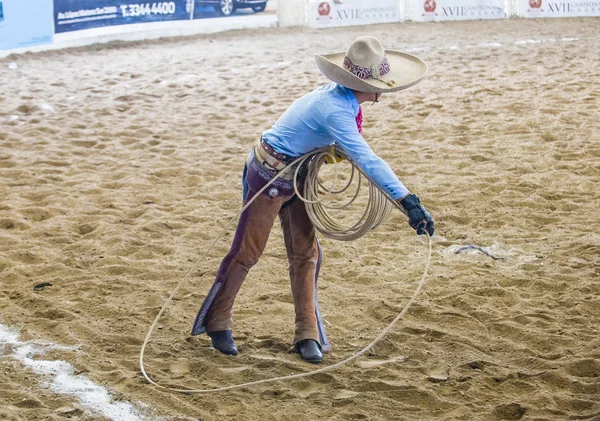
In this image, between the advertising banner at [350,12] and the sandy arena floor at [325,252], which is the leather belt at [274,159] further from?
the advertising banner at [350,12]

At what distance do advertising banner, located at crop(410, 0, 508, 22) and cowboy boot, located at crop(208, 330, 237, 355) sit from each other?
14942 mm

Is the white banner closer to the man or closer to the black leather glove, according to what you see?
Result: the man

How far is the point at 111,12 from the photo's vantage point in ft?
51.9

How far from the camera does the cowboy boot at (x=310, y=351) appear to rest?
4270mm

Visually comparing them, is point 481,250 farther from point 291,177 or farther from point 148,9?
point 148,9

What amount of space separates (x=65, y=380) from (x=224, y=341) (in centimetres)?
83

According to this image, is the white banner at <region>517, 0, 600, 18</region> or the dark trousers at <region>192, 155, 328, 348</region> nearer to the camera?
the dark trousers at <region>192, 155, 328, 348</region>

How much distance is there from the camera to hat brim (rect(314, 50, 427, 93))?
12.9 ft

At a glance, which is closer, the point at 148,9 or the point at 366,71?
the point at 366,71

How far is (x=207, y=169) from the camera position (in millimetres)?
7793

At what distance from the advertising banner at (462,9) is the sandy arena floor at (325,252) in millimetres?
6651

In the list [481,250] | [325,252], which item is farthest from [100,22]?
[481,250]

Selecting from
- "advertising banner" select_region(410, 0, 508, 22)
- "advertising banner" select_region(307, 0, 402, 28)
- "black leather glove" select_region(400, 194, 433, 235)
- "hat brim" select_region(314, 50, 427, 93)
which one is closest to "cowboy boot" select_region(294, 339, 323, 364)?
"black leather glove" select_region(400, 194, 433, 235)

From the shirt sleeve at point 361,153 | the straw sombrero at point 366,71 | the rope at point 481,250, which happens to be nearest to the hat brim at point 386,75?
the straw sombrero at point 366,71
